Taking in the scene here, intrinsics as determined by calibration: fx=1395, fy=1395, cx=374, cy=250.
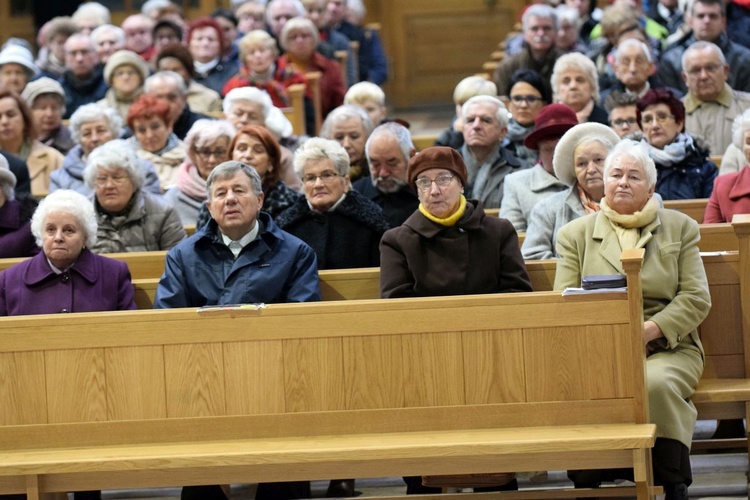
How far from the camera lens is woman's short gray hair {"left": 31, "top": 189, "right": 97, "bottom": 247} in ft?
15.6

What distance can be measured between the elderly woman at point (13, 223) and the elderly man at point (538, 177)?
1.84 metres

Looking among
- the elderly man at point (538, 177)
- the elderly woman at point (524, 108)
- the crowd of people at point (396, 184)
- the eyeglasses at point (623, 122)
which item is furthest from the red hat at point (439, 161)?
the eyeglasses at point (623, 122)

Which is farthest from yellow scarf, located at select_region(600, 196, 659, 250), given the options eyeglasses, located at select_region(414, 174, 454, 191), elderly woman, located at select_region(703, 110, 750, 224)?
elderly woman, located at select_region(703, 110, 750, 224)

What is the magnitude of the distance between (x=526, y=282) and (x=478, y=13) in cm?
804

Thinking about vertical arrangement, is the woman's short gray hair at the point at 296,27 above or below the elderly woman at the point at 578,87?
above

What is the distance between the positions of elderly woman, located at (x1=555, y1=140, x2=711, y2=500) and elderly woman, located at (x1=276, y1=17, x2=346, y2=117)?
13.8 ft

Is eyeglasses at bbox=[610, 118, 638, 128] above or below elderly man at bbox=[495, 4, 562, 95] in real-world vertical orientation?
below

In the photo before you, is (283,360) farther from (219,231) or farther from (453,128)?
(453,128)

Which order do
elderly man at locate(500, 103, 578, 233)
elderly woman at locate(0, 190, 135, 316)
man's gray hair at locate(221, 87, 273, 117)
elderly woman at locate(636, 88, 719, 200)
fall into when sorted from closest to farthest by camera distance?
1. elderly woman at locate(0, 190, 135, 316)
2. elderly man at locate(500, 103, 578, 233)
3. elderly woman at locate(636, 88, 719, 200)
4. man's gray hair at locate(221, 87, 273, 117)

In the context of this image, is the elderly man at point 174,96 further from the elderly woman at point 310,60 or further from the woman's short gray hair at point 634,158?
the woman's short gray hair at point 634,158

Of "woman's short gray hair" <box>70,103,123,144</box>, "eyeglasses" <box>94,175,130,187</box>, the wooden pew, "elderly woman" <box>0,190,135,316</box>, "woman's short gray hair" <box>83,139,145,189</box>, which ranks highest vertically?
"woman's short gray hair" <box>70,103,123,144</box>

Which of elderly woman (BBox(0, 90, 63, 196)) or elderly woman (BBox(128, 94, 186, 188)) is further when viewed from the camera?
elderly woman (BBox(0, 90, 63, 196))

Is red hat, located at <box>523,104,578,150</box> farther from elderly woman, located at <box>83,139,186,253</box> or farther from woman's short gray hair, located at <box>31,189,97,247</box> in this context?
woman's short gray hair, located at <box>31,189,97,247</box>

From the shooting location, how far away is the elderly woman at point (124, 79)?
310 inches
